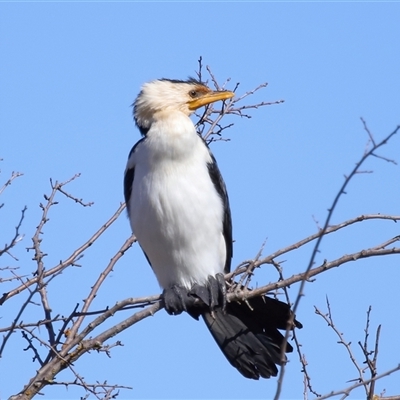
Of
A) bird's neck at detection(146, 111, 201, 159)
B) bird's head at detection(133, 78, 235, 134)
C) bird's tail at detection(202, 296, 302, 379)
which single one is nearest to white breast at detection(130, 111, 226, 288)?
bird's neck at detection(146, 111, 201, 159)

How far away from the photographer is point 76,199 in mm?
4613

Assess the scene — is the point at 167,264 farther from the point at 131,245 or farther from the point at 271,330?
the point at 271,330

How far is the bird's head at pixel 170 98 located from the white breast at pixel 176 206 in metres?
0.15

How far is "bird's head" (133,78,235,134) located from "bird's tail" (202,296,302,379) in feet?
4.17

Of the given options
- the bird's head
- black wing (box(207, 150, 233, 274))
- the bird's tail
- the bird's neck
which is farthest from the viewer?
the bird's head

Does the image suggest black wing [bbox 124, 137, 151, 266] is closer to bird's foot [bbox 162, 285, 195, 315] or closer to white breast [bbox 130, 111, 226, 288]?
white breast [bbox 130, 111, 226, 288]

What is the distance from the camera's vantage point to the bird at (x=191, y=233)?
180 inches

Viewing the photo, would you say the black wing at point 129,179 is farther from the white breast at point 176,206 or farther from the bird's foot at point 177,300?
the bird's foot at point 177,300

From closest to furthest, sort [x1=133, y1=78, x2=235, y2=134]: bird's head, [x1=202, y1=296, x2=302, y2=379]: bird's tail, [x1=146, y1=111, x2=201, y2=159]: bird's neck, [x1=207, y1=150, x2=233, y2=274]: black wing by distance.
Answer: [x1=202, y1=296, x2=302, y2=379]: bird's tail, [x1=146, y1=111, x2=201, y2=159]: bird's neck, [x1=207, y1=150, x2=233, y2=274]: black wing, [x1=133, y1=78, x2=235, y2=134]: bird's head

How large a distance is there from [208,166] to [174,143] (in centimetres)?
28

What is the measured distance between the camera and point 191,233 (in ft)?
15.2

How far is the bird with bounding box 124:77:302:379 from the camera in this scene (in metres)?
4.56

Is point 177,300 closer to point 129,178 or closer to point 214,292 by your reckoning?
point 214,292

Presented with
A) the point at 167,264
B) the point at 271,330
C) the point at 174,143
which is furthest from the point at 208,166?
the point at 271,330
